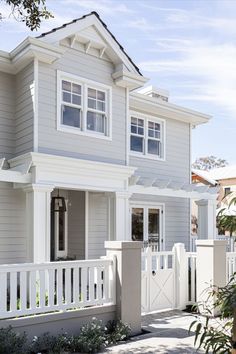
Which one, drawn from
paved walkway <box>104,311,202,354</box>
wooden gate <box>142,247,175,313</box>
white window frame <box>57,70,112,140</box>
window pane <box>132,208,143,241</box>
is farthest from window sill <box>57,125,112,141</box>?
paved walkway <box>104,311,202,354</box>

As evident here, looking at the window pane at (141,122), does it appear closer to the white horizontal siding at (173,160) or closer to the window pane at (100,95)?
the white horizontal siding at (173,160)

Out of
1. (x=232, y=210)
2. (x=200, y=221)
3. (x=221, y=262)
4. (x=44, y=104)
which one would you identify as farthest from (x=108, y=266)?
(x=200, y=221)

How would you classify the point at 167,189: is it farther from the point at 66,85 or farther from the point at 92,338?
the point at 92,338

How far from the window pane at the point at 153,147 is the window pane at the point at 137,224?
6.74 feet

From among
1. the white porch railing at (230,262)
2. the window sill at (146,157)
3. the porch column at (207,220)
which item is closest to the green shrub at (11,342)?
the white porch railing at (230,262)

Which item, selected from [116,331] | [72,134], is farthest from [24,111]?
[116,331]

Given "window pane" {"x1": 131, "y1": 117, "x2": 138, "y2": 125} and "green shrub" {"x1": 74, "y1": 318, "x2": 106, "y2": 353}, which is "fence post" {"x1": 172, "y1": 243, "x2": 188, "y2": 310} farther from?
"window pane" {"x1": 131, "y1": 117, "x2": 138, "y2": 125}

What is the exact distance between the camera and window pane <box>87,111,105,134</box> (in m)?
10.5

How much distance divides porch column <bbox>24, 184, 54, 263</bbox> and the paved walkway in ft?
9.01

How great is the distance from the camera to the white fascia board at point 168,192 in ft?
37.0

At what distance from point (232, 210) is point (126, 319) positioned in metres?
4.14

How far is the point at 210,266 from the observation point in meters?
7.93

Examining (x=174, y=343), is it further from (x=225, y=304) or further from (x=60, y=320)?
(x=225, y=304)

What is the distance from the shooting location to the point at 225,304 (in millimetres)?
2629
